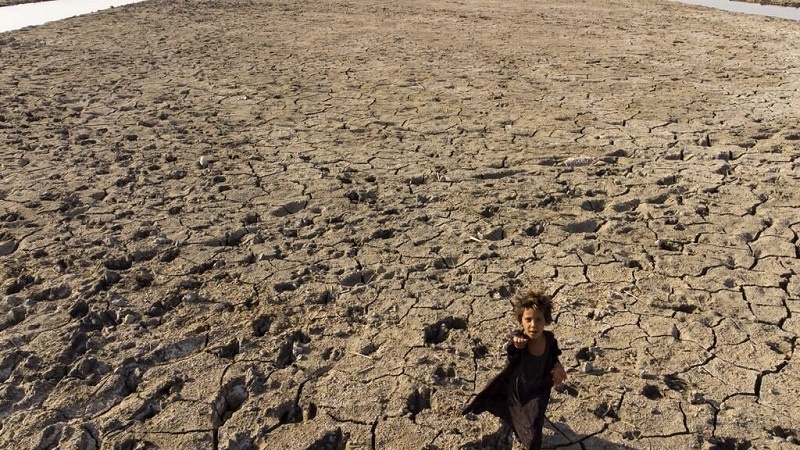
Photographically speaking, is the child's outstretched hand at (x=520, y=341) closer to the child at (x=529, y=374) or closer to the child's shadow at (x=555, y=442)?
the child at (x=529, y=374)

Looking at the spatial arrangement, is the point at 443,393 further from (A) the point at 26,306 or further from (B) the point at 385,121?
(B) the point at 385,121

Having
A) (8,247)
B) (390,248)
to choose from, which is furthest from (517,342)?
(8,247)

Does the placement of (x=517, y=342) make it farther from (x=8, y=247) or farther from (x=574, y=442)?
(x=8, y=247)

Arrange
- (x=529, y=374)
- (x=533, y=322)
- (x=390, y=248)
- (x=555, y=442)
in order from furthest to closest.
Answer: (x=390, y=248), (x=555, y=442), (x=529, y=374), (x=533, y=322)

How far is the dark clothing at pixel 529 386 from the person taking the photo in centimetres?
247

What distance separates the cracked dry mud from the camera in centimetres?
282

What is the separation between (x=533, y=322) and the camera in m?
2.37

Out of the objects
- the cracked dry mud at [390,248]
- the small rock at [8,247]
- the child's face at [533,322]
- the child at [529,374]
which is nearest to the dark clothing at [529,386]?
the child at [529,374]

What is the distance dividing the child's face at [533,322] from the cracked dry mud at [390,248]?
0.56 metres

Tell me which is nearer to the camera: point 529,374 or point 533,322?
point 533,322

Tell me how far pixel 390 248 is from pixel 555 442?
1.74 m

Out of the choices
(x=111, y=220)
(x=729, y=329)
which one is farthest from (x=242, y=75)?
(x=729, y=329)

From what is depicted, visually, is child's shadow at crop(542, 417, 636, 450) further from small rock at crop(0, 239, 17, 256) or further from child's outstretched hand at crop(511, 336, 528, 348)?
small rock at crop(0, 239, 17, 256)

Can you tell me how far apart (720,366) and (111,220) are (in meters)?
3.72
